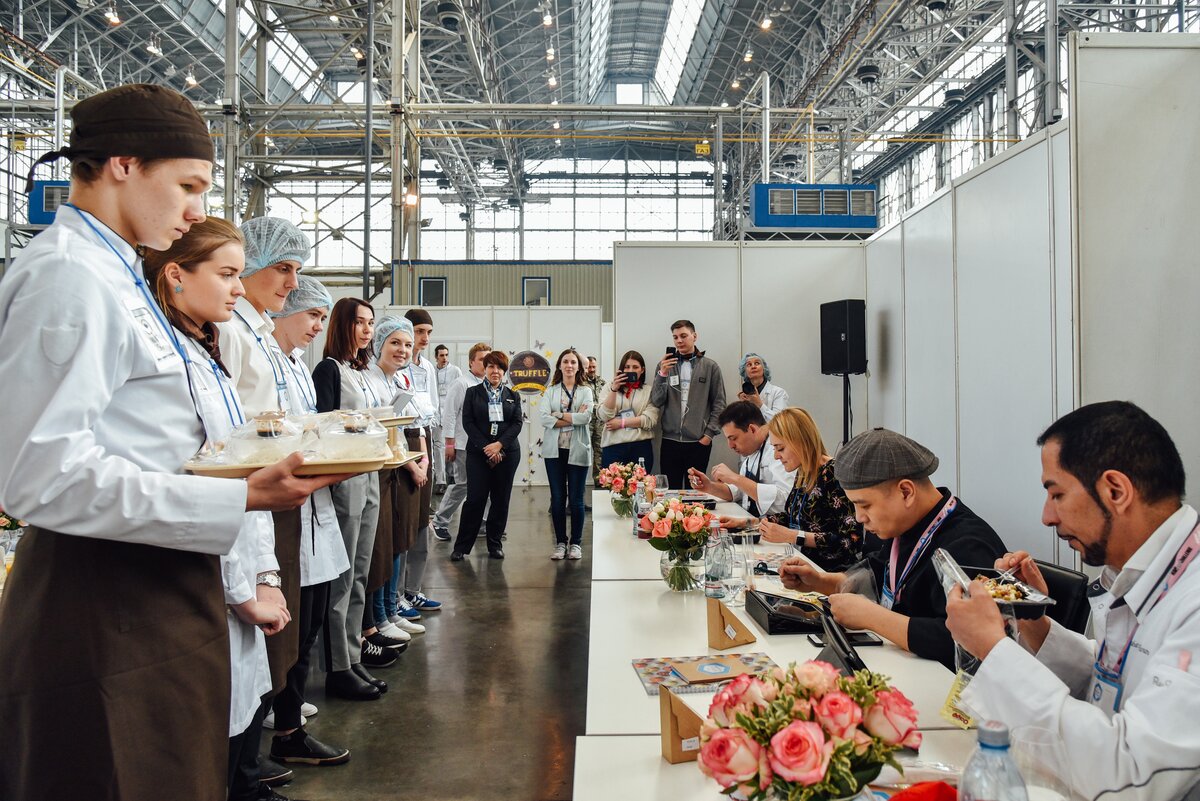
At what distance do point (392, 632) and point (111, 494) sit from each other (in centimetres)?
324

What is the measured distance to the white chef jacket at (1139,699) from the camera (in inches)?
40.2

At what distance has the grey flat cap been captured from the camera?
1961mm

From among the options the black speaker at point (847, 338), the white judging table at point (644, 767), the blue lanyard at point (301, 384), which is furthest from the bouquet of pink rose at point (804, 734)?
the black speaker at point (847, 338)

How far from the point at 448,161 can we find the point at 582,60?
3.79 m

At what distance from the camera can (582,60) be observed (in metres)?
17.0

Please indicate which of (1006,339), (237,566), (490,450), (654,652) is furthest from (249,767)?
(1006,339)

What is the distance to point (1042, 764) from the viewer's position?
825mm

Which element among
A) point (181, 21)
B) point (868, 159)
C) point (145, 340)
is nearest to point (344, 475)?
point (145, 340)

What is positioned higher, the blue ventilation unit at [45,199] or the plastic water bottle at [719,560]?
the blue ventilation unit at [45,199]

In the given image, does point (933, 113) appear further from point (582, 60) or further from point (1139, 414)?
point (1139, 414)

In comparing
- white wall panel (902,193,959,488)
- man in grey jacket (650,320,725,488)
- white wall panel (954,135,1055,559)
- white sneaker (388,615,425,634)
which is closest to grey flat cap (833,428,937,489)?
white wall panel (954,135,1055,559)

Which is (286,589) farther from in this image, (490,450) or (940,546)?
(490,450)

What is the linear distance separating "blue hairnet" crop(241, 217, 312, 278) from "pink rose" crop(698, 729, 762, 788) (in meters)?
1.96

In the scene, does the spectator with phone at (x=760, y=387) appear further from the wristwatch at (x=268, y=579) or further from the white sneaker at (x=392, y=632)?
the wristwatch at (x=268, y=579)
